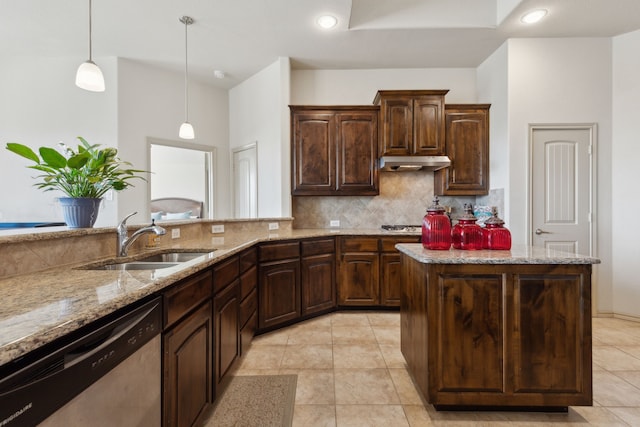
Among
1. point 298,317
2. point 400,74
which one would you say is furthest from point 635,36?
point 298,317

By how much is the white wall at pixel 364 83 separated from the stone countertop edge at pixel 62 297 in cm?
307

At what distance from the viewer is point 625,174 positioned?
302 centimetres

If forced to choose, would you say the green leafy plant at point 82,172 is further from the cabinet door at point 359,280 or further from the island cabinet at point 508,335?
the cabinet door at point 359,280

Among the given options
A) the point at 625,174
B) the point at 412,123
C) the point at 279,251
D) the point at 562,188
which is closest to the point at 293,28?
the point at 412,123

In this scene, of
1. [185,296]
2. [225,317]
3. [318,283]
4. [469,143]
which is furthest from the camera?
[469,143]

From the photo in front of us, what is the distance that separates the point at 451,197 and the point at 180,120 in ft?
12.6

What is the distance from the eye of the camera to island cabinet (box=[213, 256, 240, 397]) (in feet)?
5.48

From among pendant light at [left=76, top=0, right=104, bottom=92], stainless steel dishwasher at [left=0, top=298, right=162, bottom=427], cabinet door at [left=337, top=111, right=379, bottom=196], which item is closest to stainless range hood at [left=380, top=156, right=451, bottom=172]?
cabinet door at [left=337, top=111, right=379, bottom=196]

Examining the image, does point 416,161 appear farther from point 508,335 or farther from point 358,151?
point 508,335

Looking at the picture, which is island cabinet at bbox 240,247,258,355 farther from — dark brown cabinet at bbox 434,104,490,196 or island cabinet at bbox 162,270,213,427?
dark brown cabinet at bbox 434,104,490,196

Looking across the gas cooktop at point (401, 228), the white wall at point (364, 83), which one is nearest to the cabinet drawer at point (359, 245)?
the gas cooktop at point (401, 228)

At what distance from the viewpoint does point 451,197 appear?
383 cm

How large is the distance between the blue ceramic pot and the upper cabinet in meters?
2.78

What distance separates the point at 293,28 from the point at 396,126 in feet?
5.01
